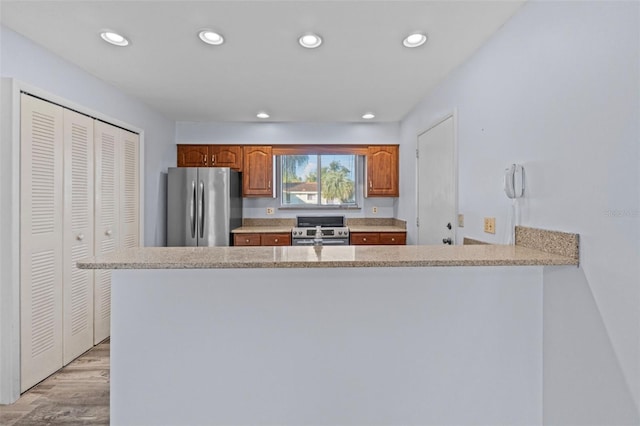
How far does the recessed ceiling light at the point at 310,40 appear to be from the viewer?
224 cm

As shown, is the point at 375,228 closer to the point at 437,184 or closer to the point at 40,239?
the point at 437,184

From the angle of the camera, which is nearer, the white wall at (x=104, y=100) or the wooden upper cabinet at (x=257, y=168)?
the white wall at (x=104, y=100)

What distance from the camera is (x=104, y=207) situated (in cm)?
308

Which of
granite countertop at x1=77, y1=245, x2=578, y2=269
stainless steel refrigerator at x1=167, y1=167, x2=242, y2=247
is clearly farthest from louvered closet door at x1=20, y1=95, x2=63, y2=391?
stainless steel refrigerator at x1=167, y1=167, x2=242, y2=247

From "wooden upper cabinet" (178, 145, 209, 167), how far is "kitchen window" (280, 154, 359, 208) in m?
1.02

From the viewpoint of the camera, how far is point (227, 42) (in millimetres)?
2320

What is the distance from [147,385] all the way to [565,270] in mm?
2008

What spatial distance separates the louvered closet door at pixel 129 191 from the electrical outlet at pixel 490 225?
315cm

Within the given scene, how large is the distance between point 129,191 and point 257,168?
1584 millimetres

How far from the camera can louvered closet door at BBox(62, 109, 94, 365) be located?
263cm

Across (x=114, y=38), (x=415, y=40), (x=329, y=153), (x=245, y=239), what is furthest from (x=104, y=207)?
(x=415, y=40)

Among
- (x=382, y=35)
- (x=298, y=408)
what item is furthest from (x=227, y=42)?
(x=298, y=408)

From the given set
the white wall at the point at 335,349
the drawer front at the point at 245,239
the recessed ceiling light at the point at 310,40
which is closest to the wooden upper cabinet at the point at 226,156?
the drawer front at the point at 245,239

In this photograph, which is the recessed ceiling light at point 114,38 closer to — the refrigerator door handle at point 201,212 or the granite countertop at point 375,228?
the refrigerator door handle at point 201,212
